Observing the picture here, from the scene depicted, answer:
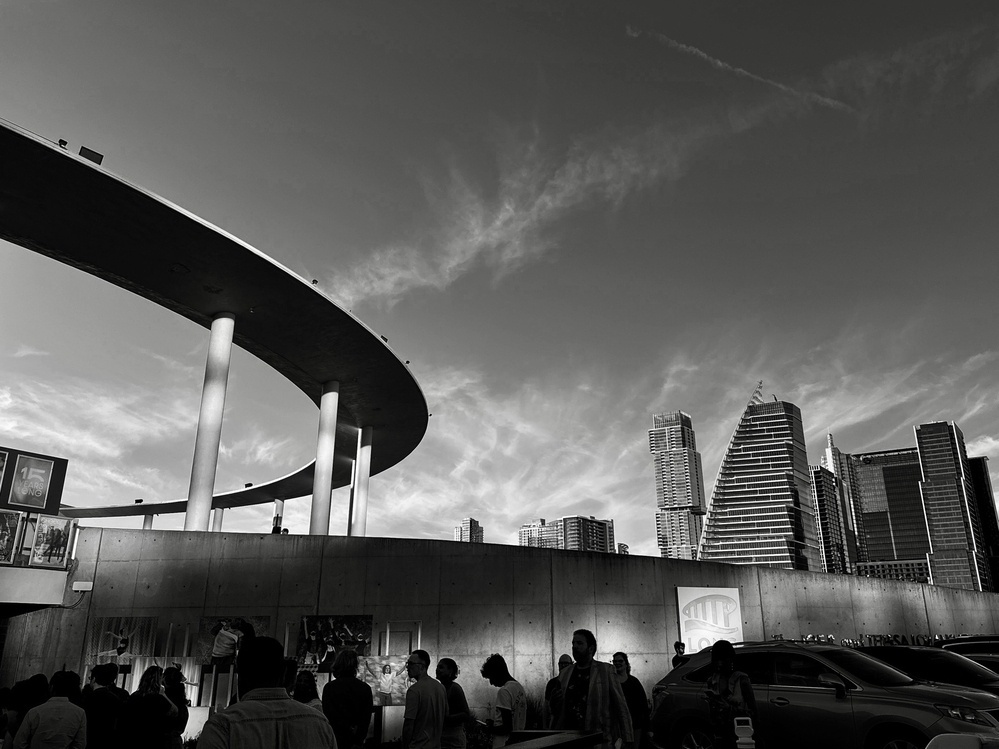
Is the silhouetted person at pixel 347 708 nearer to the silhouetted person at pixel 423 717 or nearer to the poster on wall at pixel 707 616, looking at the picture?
the silhouetted person at pixel 423 717

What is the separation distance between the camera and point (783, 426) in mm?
153250

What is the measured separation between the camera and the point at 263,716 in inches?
102

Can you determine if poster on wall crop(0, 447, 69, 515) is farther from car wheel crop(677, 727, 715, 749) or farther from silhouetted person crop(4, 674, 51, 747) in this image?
car wheel crop(677, 727, 715, 749)

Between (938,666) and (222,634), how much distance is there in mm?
12909

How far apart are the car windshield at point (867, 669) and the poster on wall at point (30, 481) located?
15449mm

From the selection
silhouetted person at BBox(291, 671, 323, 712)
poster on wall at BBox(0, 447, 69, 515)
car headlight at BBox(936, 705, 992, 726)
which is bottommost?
car headlight at BBox(936, 705, 992, 726)

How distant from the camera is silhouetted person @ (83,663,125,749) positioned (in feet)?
20.5

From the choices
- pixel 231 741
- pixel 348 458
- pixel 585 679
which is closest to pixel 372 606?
pixel 585 679

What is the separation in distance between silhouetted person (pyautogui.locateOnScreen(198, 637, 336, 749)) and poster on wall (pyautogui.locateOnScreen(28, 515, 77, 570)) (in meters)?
14.6

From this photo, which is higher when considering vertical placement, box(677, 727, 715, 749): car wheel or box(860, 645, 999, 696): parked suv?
box(860, 645, 999, 696): parked suv

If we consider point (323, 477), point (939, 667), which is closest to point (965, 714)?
A: point (939, 667)

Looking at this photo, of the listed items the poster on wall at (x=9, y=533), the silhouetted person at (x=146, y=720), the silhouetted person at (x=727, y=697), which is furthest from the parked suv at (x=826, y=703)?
the poster on wall at (x=9, y=533)

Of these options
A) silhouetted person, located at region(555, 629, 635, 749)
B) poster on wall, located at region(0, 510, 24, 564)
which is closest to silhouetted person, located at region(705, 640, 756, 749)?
silhouetted person, located at region(555, 629, 635, 749)

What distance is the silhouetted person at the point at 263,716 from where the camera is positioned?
8.34ft
